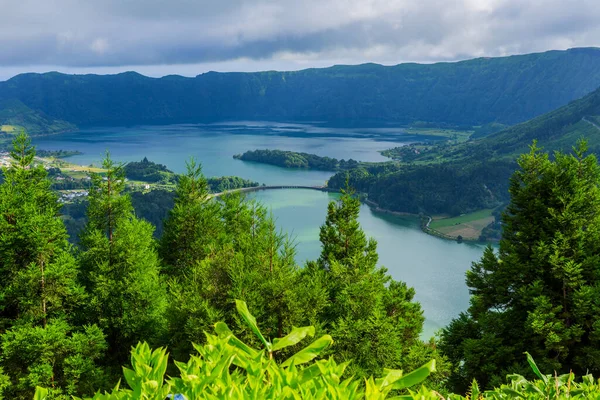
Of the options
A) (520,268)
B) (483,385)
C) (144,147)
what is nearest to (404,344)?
(483,385)

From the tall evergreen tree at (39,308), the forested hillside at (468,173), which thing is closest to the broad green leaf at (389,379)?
the tall evergreen tree at (39,308)

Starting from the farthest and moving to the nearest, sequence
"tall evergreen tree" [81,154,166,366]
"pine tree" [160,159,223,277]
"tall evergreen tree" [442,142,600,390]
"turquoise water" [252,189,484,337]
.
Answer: "turquoise water" [252,189,484,337] → "pine tree" [160,159,223,277] → "tall evergreen tree" [81,154,166,366] → "tall evergreen tree" [442,142,600,390]

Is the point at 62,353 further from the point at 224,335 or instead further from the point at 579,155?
the point at 579,155

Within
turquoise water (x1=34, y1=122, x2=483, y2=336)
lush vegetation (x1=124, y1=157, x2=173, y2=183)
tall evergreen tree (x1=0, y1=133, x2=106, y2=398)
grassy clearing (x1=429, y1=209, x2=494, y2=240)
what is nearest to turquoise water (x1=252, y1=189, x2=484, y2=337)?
turquoise water (x1=34, y1=122, x2=483, y2=336)

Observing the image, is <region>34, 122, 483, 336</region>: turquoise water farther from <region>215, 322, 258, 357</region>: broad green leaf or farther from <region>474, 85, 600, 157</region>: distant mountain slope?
<region>474, 85, 600, 157</region>: distant mountain slope

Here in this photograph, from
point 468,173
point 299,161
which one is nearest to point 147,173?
point 299,161

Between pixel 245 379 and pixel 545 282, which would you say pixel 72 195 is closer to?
pixel 545 282
